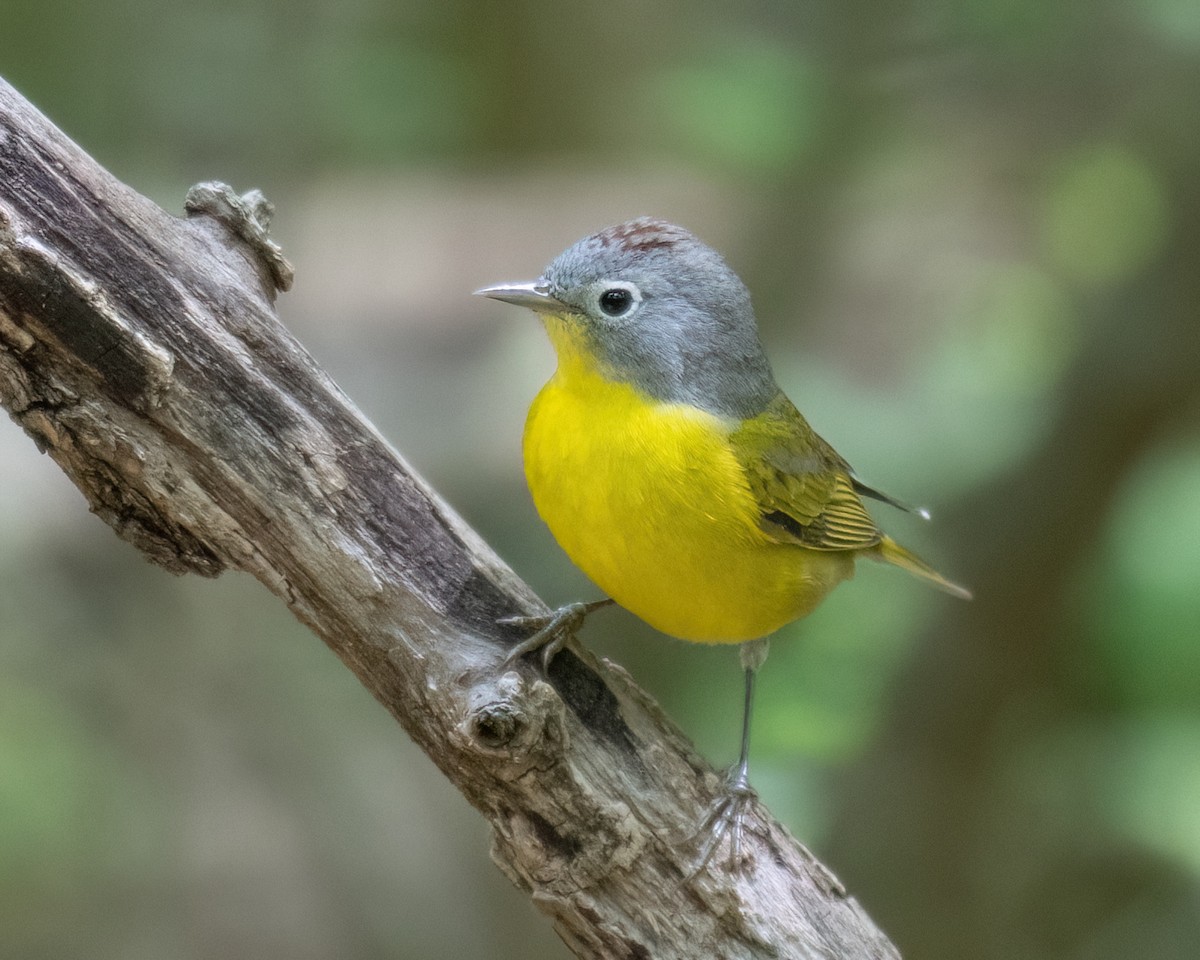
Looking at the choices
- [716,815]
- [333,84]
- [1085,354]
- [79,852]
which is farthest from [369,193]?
[716,815]

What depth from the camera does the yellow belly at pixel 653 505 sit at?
2508 millimetres

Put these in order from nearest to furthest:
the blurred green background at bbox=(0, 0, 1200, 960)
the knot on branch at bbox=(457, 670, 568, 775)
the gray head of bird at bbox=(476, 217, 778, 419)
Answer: the knot on branch at bbox=(457, 670, 568, 775) < the gray head of bird at bbox=(476, 217, 778, 419) < the blurred green background at bbox=(0, 0, 1200, 960)

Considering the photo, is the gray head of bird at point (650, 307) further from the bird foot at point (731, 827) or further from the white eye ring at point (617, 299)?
the bird foot at point (731, 827)

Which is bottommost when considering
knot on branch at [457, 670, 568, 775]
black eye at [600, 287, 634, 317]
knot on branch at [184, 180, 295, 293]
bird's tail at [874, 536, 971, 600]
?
knot on branch at [457, 670, 568, 775]

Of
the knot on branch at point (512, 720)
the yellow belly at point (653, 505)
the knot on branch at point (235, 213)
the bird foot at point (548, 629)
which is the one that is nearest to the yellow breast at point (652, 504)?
the yellow belly at point (653, 505)

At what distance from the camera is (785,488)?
9.19ft

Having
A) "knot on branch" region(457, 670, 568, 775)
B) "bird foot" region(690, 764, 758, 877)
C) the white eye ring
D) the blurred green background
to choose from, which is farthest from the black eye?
the blurred green background

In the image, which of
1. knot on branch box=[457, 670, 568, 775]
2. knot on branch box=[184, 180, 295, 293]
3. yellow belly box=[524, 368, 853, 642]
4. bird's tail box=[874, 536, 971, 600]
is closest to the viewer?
knot on branch box=[457, 670, 568, 775]

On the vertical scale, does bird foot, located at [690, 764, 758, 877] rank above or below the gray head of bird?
below

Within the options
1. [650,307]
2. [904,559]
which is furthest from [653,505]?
[904,559]

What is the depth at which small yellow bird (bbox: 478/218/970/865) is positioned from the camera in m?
2.52

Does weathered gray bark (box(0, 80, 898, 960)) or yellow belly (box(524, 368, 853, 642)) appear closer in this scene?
weathered gray bark (box(0, 80, 898, 960))

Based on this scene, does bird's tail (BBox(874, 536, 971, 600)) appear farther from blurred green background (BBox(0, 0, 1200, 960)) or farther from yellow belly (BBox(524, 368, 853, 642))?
yellow belly (BBox(524, 368, 853, 642))

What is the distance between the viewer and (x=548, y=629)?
246cm
